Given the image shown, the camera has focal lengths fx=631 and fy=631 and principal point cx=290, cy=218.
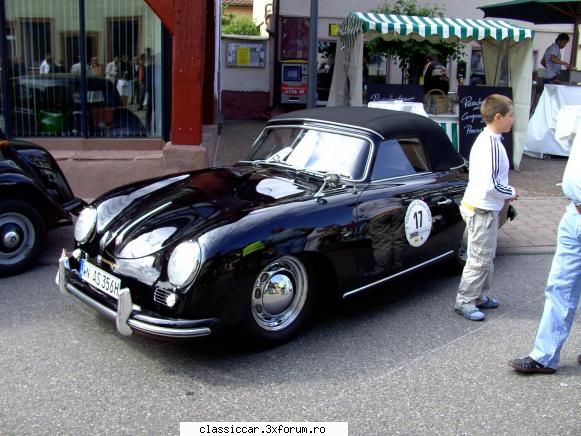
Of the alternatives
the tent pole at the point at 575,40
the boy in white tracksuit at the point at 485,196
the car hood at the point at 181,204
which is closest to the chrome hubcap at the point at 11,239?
the car hood at the point at 181,204

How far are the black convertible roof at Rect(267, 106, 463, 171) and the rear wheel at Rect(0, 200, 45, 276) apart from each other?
7.20 feet

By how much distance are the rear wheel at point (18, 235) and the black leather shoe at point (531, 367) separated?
3.97 metres

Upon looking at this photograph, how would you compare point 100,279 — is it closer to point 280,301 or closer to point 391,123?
point 280,301

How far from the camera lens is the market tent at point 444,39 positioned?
9.96 m

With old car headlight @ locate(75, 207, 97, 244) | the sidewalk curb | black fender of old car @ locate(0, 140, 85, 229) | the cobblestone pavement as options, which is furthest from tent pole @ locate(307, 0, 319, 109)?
old car headlight @ locate(75, 207, 97, 244)

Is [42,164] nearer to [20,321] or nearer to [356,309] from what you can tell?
[20,321]

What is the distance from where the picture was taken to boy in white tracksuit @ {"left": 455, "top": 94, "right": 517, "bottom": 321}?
14.1 ft

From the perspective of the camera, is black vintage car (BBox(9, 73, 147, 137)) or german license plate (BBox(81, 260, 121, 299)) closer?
german license plate (BBox(81, 260, 121, 299))

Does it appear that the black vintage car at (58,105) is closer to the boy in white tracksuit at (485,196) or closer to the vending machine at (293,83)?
the boy in white tracksuit at (485,196)

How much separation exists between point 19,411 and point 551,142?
10.9 meters

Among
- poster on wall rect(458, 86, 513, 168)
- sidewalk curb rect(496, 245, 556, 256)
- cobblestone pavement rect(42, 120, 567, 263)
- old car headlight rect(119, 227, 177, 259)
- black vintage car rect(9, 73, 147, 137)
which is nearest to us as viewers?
old car headlight rect(119, 227, 177, 259)

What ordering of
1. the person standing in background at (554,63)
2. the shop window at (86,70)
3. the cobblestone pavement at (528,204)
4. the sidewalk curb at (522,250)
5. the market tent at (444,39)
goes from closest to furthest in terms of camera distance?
the sidewalk curb at (522,250)
the cobblestone pavement at (528,204)
the shop window at (86,70)
the market tent at (444,39)
the person standing in background at (554,63)

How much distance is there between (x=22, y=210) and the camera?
5.33 metres

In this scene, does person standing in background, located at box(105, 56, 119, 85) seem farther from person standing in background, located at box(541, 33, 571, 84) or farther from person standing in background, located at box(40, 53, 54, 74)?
person standing in background, located at box(541, 33, 571, 84)
